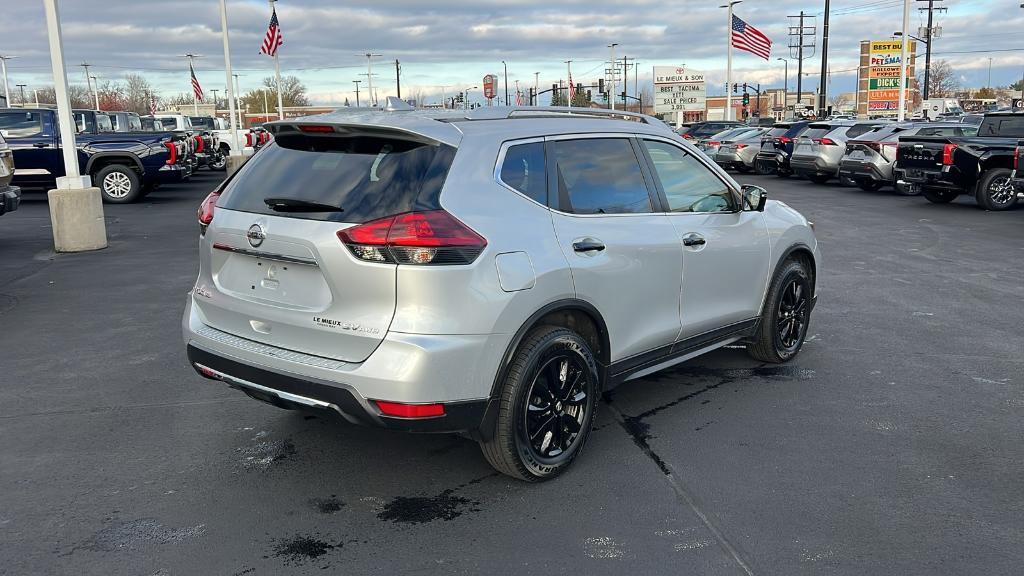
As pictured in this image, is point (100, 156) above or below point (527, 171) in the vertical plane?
below

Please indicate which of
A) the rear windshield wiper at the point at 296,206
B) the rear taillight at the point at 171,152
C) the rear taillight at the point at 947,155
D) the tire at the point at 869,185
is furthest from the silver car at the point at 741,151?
the rear windshield wiper at the point at 296,206

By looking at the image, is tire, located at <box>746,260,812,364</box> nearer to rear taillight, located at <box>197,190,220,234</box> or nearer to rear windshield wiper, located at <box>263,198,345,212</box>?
rear windshield wiper, located at <box>263,198,345,212</box>

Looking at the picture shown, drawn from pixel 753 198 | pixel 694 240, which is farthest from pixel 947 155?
pixel 694 240

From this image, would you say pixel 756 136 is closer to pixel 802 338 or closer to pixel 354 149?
pixel 802 338

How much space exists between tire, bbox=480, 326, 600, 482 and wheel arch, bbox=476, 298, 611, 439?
2.1 inches

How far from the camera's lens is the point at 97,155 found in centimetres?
1759

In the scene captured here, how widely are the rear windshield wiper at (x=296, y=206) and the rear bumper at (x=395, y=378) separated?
2.06ft

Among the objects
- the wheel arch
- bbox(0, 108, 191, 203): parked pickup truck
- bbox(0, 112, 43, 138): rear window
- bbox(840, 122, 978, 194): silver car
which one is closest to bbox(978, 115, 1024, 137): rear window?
bbox(840, 122, 978, 194): silver car

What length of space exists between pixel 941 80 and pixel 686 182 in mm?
120201

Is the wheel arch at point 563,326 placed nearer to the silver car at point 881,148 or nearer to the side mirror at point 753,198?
the side mirror at point 753,198

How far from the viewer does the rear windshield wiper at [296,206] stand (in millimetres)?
3787

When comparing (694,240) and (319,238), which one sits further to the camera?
(694,240)

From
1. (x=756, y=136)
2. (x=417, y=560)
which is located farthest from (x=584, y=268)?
(x=756, y=136)

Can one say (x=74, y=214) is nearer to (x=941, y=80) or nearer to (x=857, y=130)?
(x=857, y=130)
